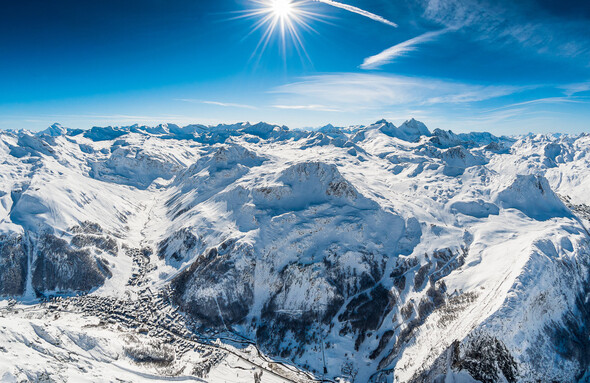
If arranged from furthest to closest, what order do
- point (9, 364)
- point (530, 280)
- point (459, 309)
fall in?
1. point (459, 309)
2. point (530, 280)
3. point (9, 364)

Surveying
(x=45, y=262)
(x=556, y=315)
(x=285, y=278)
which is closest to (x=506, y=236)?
(x=556, y=315)

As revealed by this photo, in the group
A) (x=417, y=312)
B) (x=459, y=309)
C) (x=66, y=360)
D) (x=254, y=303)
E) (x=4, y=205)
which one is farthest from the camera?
(x=4, y=205)

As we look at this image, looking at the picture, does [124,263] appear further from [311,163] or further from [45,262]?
[311,163]

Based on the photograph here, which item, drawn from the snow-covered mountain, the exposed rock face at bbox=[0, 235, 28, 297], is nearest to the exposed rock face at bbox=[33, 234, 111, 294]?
the snow-covered mountain

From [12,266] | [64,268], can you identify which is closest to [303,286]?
[64,268]

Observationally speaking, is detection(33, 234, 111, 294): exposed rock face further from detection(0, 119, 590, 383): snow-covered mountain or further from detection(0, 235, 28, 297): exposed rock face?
detection(0, 235, 28, 297): exposed rock face

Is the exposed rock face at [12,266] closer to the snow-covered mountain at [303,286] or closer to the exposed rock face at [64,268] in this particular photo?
the snow-covered mountain at [303,286]

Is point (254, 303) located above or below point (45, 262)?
below

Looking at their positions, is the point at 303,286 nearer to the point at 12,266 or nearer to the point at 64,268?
the point at 64,268
